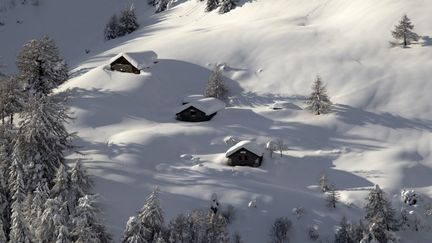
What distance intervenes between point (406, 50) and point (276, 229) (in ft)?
126

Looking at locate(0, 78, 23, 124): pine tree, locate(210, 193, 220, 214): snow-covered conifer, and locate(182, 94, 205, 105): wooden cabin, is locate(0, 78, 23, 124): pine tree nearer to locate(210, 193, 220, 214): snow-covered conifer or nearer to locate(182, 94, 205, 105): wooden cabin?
locate(182, 94, 205, 105): wooden cabin

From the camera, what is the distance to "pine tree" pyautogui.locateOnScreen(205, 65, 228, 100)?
65.6 metres

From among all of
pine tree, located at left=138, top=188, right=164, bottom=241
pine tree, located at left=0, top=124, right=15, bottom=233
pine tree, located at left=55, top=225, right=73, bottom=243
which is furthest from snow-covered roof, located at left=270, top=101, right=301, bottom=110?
pine tree, located at left=55, top=225, right=73, bottom=243

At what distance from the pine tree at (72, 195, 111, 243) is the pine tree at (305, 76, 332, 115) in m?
34.1

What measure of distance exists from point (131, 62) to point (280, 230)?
3645 cm

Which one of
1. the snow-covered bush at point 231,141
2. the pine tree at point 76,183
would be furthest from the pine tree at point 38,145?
the snow-covered bush at point 231,141

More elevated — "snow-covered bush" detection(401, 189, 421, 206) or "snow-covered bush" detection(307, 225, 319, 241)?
"snow-covered bush" detection(401, 189, 421, 206)

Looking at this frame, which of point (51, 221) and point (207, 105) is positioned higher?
point (207, 105)

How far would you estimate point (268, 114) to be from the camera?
61.8 m

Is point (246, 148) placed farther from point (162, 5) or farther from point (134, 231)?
point (162, 5)

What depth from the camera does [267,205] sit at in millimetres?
44844

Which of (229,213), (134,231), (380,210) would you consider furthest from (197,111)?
(134,231)

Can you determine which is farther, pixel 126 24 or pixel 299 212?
pixel 126 24

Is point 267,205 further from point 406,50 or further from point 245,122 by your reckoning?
point 406,50
